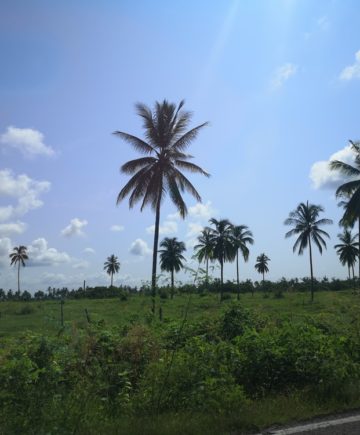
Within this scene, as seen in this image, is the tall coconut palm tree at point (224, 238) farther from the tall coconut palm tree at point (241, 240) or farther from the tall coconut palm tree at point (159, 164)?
the tall coconut palm tree at point (159, 164)

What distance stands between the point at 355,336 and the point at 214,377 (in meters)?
3.01

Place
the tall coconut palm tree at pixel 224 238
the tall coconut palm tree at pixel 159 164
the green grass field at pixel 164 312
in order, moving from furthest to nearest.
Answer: the tall coconut palm tree at pixel 224 238, the tall coconut palm tree at pixel 159 164, the green grass field at pixel 164 312

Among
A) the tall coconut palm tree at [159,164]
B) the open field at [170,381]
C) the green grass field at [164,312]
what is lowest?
the open field at [170,381]

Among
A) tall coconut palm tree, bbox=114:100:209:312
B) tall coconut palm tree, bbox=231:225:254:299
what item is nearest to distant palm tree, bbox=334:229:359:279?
tall coconut palm tree, bbox=231:225:254:299

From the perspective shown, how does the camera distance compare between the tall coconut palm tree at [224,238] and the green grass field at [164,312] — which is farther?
the tall coconut palm tree at [224,238]

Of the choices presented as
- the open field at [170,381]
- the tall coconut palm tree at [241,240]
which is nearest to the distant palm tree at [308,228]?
the tall coconut palm tree at [241,240]

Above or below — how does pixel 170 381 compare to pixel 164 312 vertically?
below

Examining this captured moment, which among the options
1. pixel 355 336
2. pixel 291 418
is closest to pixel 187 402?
pixel 291 418

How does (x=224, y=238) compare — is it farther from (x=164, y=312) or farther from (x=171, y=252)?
(x=164, y=312)

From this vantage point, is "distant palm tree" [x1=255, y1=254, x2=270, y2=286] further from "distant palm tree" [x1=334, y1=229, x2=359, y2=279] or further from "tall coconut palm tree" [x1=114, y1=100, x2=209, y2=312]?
"tall coconut palm tree" [x1=114, y1=100, x2=209, y2=312]

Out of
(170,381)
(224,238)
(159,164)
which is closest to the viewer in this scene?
(170,381)

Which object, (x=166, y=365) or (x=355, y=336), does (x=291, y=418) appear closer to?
(x=166, y=365)

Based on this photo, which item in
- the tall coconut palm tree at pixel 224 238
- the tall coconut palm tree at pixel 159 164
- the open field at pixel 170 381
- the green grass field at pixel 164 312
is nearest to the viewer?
the open field at pixel 170 381

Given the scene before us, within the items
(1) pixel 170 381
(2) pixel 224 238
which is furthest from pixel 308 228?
(1) pixel 170 381
